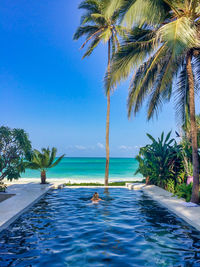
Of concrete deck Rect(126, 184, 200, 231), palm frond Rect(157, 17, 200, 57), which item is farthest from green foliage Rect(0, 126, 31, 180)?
palm frond Rect(157, 17, 200, 57)

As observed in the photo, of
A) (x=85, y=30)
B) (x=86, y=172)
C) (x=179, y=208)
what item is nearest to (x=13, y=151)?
A: (x=179, y=208)

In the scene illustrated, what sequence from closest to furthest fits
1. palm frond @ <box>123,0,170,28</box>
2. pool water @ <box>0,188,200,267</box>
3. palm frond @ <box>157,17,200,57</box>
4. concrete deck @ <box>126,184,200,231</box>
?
pool water @ <box>0,188,200,267</box> < palm frond @ <box>157,17,200,57</box> < concrete deck @ <box>126,184,200,231</box> < palm frond @ <box>123,0,170,28</box>

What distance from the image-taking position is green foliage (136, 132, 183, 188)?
42.3 feet

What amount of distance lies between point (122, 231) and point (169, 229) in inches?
48.3

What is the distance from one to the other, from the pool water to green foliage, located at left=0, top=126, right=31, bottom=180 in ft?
8.01

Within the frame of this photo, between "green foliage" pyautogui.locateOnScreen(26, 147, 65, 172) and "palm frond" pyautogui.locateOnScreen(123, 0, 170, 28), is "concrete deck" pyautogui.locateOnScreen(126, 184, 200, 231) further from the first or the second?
"green foliage" pyautogui.locateOnScreen(26, 147, 65, 172)

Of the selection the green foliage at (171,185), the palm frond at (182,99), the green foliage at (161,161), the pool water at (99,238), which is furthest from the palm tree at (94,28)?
the pool water at (99,238)

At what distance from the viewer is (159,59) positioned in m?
9.33

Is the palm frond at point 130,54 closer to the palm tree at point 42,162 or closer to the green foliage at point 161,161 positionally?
the green foliage at point 161,161

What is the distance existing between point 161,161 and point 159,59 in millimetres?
5770

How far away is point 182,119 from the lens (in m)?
9.89

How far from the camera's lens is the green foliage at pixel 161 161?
12.9m

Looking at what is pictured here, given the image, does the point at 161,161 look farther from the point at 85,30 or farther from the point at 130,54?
the point at 85,30

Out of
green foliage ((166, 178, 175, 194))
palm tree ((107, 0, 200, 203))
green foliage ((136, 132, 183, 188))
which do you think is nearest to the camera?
palm tree ((107, 0, 200, 203))
